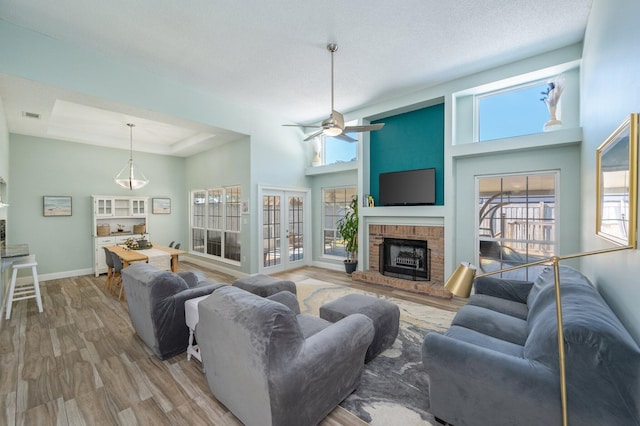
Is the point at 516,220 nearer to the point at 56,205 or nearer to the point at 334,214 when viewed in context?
the point at 334,214

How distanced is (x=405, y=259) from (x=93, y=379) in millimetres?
4591

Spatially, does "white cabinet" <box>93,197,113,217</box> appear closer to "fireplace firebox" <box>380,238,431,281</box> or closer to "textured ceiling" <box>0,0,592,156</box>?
"textured ceiling" <box>0,0,592,156</box>

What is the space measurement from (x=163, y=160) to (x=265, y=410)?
7.46 meters

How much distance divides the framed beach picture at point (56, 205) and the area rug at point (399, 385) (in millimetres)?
6939

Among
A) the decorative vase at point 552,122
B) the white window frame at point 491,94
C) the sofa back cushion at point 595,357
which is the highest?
the white window frame at point 491,94

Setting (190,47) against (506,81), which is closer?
(190,47)

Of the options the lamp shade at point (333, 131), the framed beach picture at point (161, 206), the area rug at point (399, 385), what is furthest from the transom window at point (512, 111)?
the framed beach picture at point (161, 206)

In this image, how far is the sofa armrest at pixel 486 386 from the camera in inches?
53.6

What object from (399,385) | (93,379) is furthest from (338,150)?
(93,379)

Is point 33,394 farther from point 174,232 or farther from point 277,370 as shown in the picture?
point 174,232

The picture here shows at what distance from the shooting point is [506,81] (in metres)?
3.87

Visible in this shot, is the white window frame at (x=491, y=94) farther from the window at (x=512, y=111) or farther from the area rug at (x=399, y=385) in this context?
the area rug at (x=399, y=385)

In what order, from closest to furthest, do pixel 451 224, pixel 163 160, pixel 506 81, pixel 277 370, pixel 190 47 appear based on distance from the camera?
1. pixel 277 370
2. pixel 190 47
3. pixel 506 81
4. pixel 451 224
5. pixel 163 160

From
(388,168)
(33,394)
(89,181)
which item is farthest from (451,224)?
(89,181)
